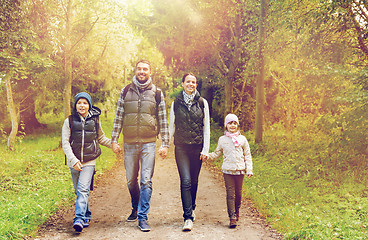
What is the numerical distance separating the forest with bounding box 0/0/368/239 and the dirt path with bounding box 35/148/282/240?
1.74 feet

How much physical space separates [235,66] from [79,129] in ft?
41.6

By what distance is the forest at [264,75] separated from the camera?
23.4 ft

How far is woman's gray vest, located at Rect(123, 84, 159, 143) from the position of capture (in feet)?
17.4

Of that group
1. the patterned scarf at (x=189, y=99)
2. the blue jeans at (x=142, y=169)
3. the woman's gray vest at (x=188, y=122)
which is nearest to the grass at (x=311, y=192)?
the woman's gray vest at (x=188, y=122)

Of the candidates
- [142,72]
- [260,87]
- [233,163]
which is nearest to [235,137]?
[233,163]

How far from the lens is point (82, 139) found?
5246mm

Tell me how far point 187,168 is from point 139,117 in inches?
44.6

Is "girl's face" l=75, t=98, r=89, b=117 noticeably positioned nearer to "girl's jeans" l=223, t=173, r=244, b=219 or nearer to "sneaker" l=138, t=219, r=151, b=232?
"sneaker" l=138, t=219, r=151, b=232

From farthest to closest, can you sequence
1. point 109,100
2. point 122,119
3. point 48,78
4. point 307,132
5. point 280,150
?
point 109,100 → point 48,78 → point 307,132 → point 280,150 → point 122,119

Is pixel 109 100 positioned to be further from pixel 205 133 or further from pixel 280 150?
pixel 205 133

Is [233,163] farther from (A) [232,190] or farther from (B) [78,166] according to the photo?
(B) [78,166]

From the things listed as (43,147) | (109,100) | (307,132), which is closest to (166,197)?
(307,132)

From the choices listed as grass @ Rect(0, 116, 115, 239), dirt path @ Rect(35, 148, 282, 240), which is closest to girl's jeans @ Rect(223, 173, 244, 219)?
dirt path @ Rect(35, 148, 282, 240)

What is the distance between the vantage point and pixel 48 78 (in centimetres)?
1578
